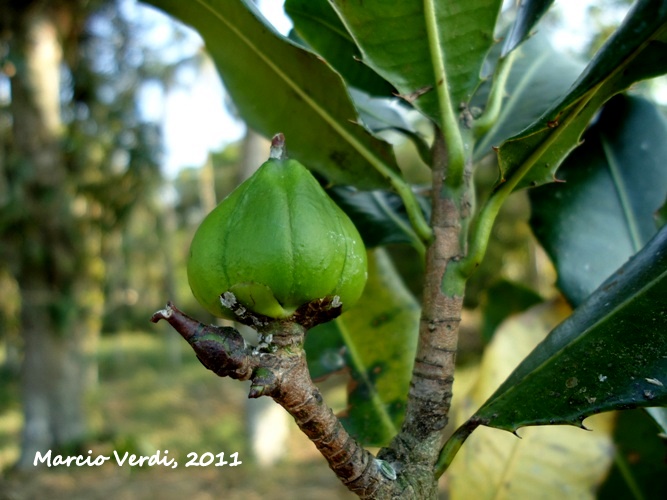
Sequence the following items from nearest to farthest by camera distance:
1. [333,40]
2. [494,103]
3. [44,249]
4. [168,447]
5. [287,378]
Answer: [287,378] < [494,103] < [333,40] < [44,249] < [168,447]

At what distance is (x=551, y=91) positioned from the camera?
34.9 inches

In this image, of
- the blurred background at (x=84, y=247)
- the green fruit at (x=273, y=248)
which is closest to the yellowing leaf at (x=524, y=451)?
the green fruit at (x=273, y=248)

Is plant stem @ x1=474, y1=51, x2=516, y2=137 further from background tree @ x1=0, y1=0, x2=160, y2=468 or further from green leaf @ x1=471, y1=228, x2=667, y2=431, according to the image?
background tree @ x1=0, y1=0, x2=160, y2=468

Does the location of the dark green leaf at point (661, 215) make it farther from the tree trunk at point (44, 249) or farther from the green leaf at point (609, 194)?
the tree trunk at point (44, 249)

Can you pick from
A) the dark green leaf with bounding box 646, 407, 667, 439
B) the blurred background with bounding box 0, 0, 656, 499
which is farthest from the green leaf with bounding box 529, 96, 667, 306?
the blurred background with bounding box 0, 0, 656, 499

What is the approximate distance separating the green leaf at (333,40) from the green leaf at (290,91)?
110 millimetres

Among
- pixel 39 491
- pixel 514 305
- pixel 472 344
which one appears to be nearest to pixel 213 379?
pixel 472 344

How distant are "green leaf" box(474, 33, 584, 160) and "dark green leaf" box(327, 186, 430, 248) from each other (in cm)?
14

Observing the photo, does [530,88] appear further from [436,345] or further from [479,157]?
[436,345]

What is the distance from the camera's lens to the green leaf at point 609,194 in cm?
86

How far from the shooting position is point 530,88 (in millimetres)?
925

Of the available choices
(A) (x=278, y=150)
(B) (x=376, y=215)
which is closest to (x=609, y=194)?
(B) (x=376, y=215)

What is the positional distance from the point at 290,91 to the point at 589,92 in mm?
344

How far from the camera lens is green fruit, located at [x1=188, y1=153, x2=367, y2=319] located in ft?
1.62
